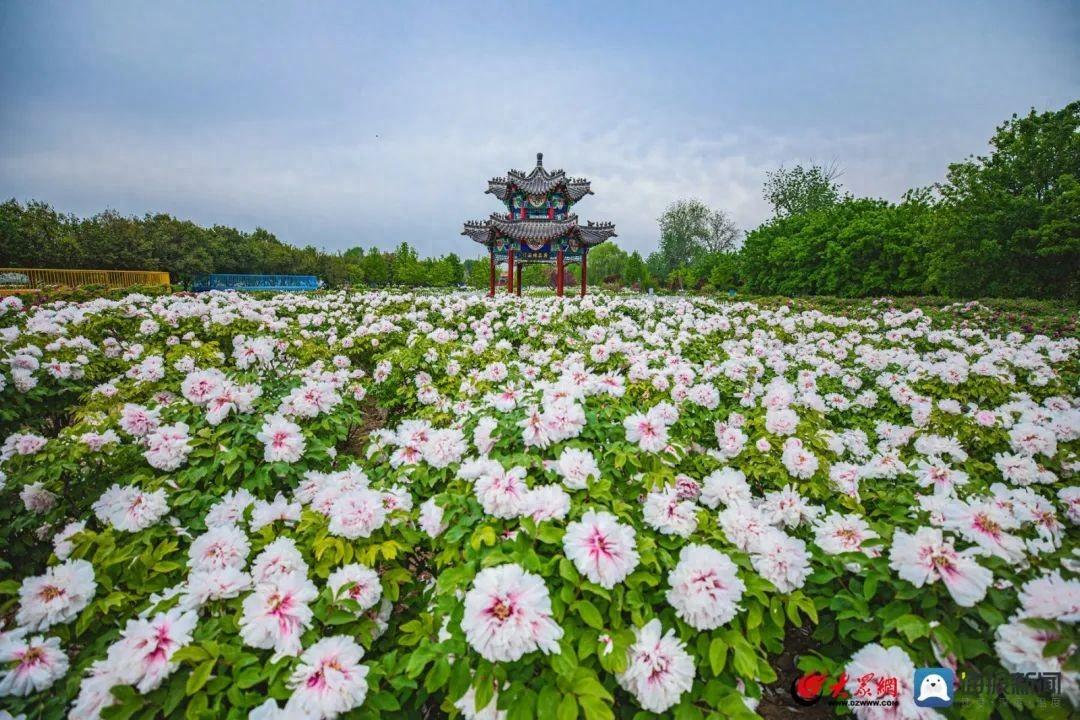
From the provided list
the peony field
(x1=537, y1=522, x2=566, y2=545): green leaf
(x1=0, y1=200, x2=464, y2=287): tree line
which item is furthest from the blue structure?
(x1=537, y1=522, x2=566, y2=545): green leaf

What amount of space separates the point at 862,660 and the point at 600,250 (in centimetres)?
7225

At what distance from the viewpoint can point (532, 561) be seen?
132 cm

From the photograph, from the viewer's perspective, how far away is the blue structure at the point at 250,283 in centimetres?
Result: 2895

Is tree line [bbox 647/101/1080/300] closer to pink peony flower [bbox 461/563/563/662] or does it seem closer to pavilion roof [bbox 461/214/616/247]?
pavilion roof [bbox 461/214/616/247]

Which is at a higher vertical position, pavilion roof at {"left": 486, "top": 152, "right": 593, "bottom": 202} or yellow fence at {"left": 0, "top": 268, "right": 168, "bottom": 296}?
pavilion roof at {"left": 486, "top": 152, "right": 593, "bottom": 202}

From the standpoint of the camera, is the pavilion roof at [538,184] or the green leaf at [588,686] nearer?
the green leaf at [588,686]

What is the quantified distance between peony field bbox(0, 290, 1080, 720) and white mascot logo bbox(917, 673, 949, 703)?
0.04 ft

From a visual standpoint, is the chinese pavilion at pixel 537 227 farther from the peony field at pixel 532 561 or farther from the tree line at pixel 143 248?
the tree line at pixel 143 248

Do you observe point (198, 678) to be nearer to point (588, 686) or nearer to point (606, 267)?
point (588, 686)

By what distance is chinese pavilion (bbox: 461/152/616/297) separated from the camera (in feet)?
55.7

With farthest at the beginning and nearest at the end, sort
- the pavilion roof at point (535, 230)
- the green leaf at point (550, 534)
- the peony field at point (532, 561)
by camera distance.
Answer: the pavilion roof at point (535, 230)
the green leaf at point (550, 534)
the peony field at point (532, 561)

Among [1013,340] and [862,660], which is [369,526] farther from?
[1013,340]

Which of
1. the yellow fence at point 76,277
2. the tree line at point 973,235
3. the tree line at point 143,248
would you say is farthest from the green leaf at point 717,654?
the tree line at point 143,248

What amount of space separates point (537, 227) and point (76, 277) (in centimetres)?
2464
